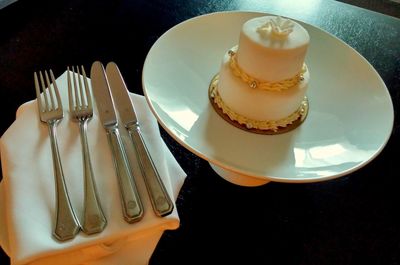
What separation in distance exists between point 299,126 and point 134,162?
27cm

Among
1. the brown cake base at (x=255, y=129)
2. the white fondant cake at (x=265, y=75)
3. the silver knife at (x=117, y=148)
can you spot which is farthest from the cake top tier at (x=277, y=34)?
the silver knife at (x=117, y=148)

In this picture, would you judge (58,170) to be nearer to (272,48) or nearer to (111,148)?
(111,148)

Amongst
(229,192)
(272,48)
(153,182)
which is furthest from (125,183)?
(272,48)

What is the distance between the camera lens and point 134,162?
51 cm

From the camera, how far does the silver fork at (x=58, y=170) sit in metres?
0.44

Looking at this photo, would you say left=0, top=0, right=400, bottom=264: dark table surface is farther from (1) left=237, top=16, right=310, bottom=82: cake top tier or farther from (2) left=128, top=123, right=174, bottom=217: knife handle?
(1) left=237, top=16, right=310, bottom=82: cake top tier

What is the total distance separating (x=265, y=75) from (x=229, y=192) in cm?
18

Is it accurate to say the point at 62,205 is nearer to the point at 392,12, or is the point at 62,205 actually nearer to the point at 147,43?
the point at 147,43

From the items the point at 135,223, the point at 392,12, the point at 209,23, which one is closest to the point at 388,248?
the point at 135,223

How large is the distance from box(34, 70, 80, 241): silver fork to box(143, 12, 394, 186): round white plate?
5.5 inches

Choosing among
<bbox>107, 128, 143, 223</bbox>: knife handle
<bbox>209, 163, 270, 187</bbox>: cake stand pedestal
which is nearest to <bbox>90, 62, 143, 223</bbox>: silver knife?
<bbox>107, 128, 143, 223</bbox>: knife handle

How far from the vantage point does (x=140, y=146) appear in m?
0.52

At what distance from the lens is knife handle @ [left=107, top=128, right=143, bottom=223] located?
46 cm

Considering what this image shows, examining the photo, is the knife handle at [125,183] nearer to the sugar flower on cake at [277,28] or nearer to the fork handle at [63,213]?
the fork handle at [63,213]
